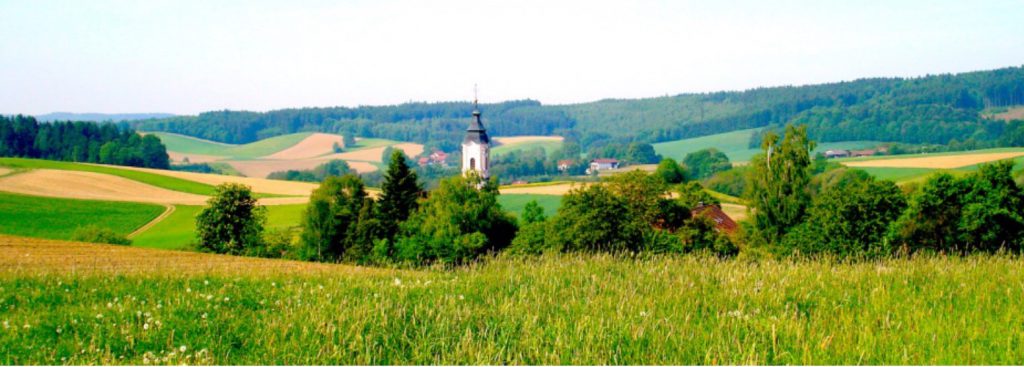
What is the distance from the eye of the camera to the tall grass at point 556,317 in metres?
7.02

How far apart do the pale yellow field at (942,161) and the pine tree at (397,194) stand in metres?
68.5

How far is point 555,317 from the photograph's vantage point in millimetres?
8242

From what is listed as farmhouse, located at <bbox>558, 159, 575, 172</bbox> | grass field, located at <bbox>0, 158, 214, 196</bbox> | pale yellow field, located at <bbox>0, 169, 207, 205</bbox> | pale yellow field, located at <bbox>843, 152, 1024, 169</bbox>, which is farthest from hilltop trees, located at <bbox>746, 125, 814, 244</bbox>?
farmhouse, located at <bbox>558, 159, 575, 172</bbox>

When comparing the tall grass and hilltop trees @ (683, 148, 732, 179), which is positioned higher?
the tall grass

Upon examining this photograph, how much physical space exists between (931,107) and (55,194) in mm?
160978

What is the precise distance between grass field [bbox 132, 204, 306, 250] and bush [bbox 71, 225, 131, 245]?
1939 mm

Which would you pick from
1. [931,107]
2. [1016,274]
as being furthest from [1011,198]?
[931,107]

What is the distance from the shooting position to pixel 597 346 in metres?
Result: 7.06

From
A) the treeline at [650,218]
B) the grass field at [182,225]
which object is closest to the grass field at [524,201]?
the treeline at [650,218]

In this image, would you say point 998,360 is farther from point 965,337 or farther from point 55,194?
point 55,194

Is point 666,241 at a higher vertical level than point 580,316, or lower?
lower

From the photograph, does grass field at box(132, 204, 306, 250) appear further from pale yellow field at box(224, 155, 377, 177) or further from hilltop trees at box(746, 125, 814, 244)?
pale yellow field at box(224, 155, 377, 177)

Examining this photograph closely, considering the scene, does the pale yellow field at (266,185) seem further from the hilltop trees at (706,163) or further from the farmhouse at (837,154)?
the farmhouse at (837,154)

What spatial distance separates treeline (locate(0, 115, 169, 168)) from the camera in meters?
130
